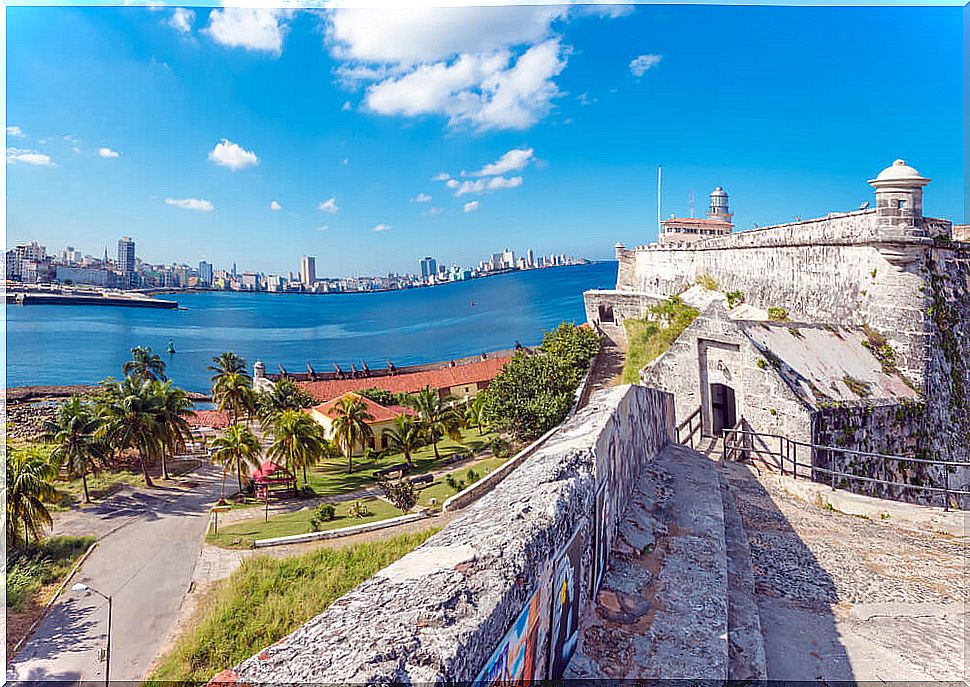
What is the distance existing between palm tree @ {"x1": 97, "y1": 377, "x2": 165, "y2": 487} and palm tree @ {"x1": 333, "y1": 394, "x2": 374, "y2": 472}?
5765 mm

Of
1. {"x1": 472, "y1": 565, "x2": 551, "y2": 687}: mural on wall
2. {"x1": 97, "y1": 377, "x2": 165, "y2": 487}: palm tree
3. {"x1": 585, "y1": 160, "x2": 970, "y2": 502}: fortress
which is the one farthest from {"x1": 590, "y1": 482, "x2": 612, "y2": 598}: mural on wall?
{"x1": 97, "y1": 377, "x2": 165, "y2": 487}: palm tree

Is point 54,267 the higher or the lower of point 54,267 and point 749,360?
the higher

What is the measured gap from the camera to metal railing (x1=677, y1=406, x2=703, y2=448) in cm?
630

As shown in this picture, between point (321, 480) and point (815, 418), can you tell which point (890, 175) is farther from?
point (321, 480)

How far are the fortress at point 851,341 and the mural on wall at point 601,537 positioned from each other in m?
4.71

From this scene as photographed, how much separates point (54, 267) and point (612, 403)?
50.2 meters

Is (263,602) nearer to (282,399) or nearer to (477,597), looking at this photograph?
(477,597)

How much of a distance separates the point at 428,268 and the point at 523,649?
274 feet

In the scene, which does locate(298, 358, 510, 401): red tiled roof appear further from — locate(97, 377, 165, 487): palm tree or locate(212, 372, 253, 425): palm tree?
locate(97, 377, 165, 487): palm tree

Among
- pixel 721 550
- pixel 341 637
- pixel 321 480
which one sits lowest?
pixel 321 480

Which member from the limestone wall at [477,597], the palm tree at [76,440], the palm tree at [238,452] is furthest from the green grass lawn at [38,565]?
the limestone wall at [477,597]

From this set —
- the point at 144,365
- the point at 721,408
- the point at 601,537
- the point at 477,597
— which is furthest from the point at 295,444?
the point at 144,365

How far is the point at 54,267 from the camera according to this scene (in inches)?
1624

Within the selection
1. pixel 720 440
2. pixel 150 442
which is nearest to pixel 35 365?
pixel 150 442
